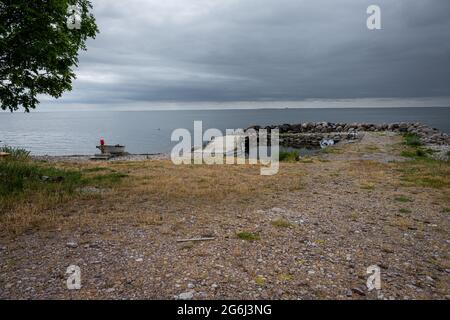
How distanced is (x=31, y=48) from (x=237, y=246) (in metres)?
10.3

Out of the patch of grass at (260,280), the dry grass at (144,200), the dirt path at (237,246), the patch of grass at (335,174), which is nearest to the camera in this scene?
the dirt path at (237,246)

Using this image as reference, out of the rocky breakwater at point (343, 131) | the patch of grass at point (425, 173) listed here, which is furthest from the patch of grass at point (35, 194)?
the rocky breakwater at point (343, 131)

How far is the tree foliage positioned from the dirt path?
17.7ft

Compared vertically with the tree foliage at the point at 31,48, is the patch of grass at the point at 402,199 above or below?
below

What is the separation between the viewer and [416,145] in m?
32.7

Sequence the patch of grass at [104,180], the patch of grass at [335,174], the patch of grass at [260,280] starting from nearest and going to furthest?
the patch of grass at [260,280] → the patch of grass at [104,180] → the patch of grass at [335,174]

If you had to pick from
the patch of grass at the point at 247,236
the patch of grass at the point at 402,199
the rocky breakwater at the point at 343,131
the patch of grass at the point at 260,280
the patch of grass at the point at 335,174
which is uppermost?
the rocky breakwater at the point at 343,131

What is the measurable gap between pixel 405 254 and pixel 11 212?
12.3 meters

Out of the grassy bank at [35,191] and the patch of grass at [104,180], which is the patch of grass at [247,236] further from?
the patch of grass at [104,180]

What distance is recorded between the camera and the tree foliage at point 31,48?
1034 cm

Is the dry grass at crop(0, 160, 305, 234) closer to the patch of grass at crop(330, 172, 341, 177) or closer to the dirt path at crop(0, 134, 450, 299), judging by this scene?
the dirt path at crop(0, 134, 450, 299)

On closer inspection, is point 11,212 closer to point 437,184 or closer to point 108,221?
point 108,221

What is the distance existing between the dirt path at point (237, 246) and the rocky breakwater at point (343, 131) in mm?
30760
